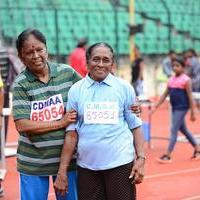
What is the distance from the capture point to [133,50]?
18.5 m

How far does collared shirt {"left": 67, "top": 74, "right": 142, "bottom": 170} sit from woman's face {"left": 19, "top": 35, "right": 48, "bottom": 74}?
0.89 ft

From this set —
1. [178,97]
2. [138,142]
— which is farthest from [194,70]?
[138,142]

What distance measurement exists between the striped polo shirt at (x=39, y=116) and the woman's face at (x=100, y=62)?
262 millimetres

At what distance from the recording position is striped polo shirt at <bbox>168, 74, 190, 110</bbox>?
8.60 metres

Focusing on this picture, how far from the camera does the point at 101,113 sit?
3.81 metres

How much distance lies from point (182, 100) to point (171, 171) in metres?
1.14

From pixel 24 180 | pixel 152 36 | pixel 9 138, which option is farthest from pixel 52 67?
pixel 152 36

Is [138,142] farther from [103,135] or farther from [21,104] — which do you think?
[21,104]

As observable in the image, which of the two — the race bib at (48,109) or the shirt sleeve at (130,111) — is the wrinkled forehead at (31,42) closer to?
the race bib at (48,109)

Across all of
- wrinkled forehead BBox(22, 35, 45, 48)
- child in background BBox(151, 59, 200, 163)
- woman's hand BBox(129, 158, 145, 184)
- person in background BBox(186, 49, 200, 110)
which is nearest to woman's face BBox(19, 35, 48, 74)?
wrinkled forehead BBox(22, 35, 45, 48)

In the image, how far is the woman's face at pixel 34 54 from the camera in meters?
3.92

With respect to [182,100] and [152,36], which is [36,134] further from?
[152,36]

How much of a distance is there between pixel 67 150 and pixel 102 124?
0.29 meters

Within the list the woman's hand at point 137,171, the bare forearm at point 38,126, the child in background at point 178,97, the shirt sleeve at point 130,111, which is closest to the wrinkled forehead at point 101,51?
the shirt sleeve at point 130,111
